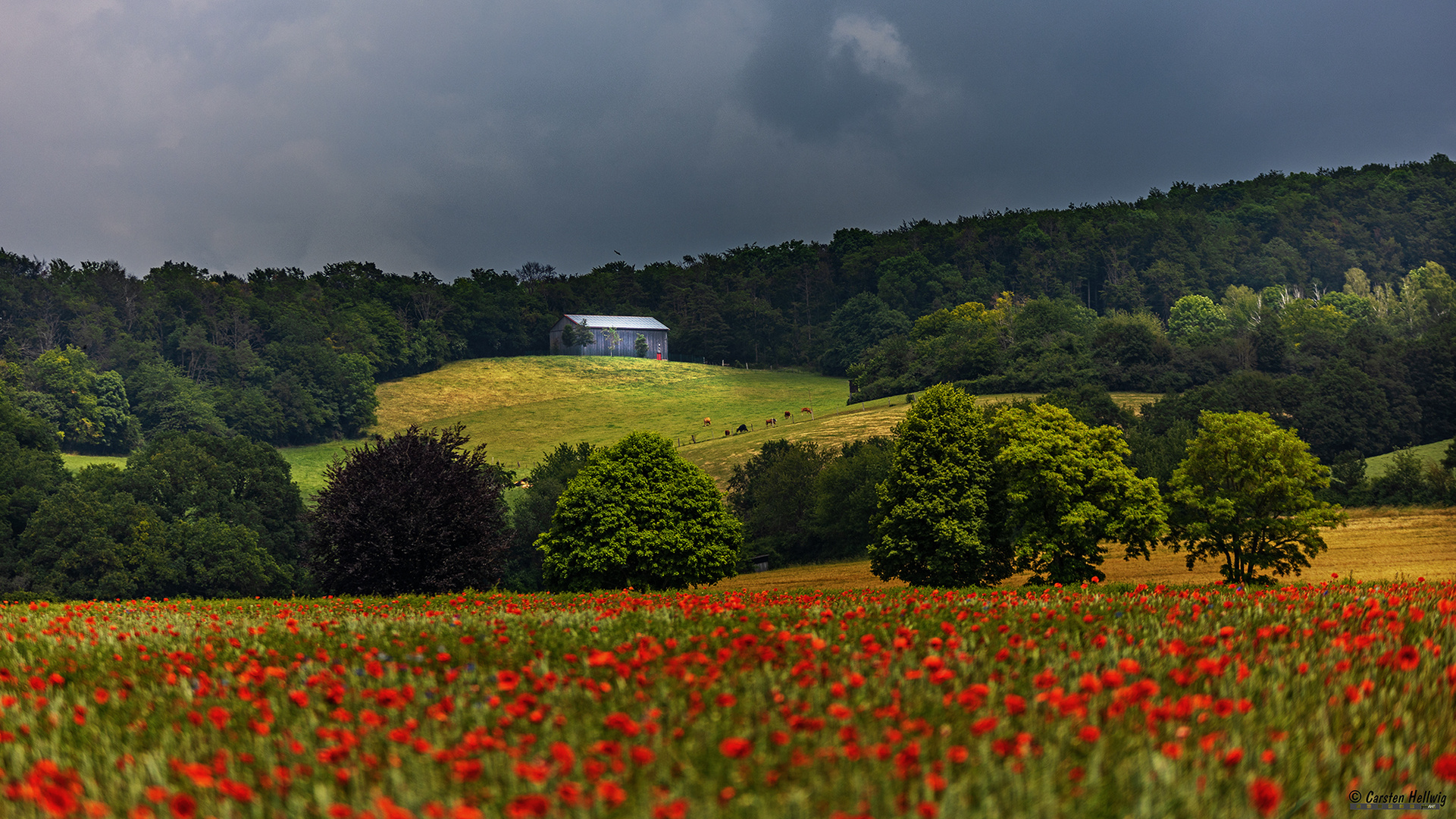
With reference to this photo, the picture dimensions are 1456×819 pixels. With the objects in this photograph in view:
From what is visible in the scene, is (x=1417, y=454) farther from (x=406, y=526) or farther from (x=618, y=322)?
(x=618, y=322)

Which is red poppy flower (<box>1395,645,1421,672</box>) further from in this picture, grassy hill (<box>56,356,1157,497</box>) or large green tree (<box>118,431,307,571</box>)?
grassy hill (<box>56,356,1157,497</box>)

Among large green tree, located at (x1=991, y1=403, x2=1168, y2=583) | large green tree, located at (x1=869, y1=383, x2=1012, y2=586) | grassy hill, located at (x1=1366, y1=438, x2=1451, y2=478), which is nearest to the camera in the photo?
large green tree, located at (x1=991, y1=403, x2=1168, y2=583)

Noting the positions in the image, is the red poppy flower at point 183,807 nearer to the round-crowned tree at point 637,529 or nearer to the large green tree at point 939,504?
the round-crowned tree at point 637,529

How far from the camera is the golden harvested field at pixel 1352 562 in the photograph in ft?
166

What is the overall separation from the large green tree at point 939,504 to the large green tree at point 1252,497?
9596 millimetres

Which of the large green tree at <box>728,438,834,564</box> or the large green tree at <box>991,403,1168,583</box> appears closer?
the large green tree at <box>991,403,1168,583</box>

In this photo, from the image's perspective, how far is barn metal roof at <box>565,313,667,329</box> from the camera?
589 ft

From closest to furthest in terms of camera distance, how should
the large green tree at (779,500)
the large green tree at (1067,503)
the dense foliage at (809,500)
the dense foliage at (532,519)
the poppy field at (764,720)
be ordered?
the poppy field at (764,720) < the large green tree at (1067,503) < the dense foliage at (809,500) < the dense foliage at (532,519) < the large green tree at (779,500)

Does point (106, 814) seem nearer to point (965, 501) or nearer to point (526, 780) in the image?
point (526, 780)

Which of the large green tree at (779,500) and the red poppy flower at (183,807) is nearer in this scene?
the red poppy flower at (183,807)

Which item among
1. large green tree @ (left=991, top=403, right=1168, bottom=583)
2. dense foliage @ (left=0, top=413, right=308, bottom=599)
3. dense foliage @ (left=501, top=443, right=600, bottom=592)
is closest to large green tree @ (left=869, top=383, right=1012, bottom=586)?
large green tree @ (left=991, top=403, right=1168, bottom=583)

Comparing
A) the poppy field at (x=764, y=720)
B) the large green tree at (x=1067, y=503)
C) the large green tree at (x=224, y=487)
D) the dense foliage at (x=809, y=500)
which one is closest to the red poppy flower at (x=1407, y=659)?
the poppy field at (x=764, y=720)

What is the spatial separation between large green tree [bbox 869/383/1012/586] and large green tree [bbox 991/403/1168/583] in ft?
4.44

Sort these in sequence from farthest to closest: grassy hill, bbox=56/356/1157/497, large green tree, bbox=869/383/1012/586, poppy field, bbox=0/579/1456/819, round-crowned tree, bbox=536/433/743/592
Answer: grassy hill, bbox=56/356/1157/497, large green tree, bbox=869/383/1012/586, round-crowned tree, bbox=536/433/743/592, poppy field, bbox=0/579/1456/819
